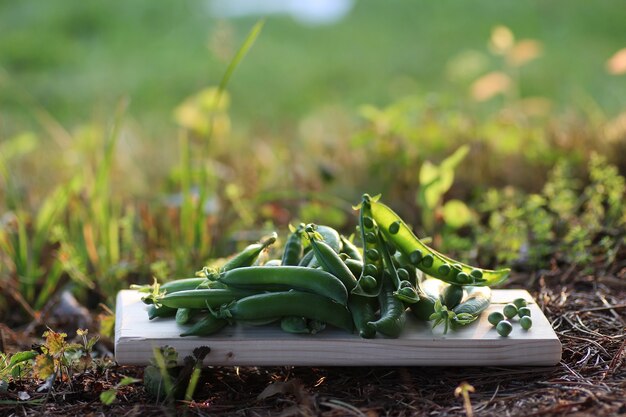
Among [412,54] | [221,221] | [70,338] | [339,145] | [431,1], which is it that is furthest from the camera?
[431,1]

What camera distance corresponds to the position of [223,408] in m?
2.29

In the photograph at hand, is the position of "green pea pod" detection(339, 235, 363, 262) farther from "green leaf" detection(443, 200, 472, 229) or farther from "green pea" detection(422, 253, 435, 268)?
"green leaf" detection(443, 200, 472, 229)

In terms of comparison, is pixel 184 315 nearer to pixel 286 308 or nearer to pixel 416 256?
pixel 286 308

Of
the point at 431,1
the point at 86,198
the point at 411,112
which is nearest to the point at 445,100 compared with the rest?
the point at 411,112

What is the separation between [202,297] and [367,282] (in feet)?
1.61

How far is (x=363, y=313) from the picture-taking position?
2.36 meters

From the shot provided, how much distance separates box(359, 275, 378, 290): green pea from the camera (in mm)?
2350

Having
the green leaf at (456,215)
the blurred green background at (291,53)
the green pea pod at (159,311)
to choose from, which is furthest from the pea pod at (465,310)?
the blurred green background at (291,53)

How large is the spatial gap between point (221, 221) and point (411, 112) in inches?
45.7

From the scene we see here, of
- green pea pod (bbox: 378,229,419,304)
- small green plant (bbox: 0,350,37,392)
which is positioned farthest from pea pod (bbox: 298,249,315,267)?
small green plant (bbox: 0,350,37,392)

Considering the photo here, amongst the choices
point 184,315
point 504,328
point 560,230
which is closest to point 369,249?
point 504,328

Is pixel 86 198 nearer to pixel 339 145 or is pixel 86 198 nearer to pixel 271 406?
pixel 339 145

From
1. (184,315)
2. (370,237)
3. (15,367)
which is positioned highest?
(370,237)

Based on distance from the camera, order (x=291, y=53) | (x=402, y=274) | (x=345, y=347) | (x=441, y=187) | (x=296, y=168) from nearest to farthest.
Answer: (x=345, y=347)
(x=402, y=274)
(x=441, y=187)
(x=296, y=168)
(x=291, y=53)
